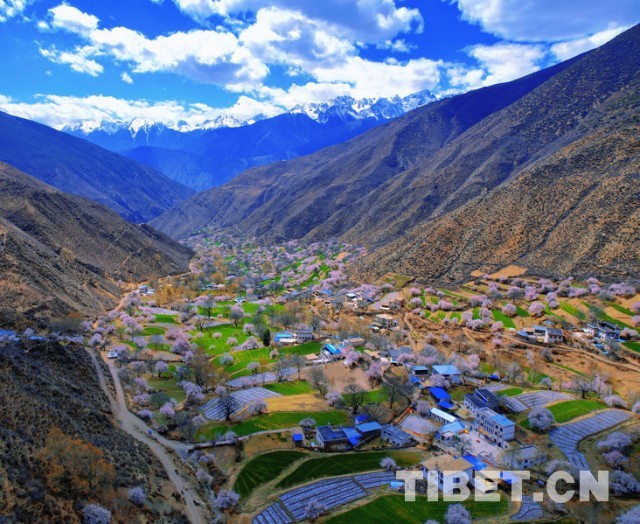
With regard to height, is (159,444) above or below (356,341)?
below

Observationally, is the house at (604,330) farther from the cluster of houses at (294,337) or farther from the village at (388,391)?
the cluster of houses at (294,337)

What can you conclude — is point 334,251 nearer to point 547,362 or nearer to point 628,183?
point 628,183

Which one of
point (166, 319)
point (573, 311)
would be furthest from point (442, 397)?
point (166, 319)

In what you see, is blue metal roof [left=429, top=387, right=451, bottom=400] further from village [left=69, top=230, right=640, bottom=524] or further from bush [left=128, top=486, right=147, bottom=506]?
bush [left=128, top=486, right=147, bottom=506]

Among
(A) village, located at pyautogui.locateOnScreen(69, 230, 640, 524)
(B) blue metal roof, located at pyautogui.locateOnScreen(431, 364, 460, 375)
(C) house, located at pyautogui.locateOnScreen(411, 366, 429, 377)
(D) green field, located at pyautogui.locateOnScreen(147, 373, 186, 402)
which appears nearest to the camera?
(A) village, located at pyautogui.locateOnScreen(69, 230, 640, 524)

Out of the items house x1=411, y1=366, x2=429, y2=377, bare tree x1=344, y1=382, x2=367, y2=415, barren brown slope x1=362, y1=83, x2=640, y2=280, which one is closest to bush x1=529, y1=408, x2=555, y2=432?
house x1=411, y1=366, x2=429, y2=377

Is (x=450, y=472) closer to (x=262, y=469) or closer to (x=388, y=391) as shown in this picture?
(x=262, y=469)
